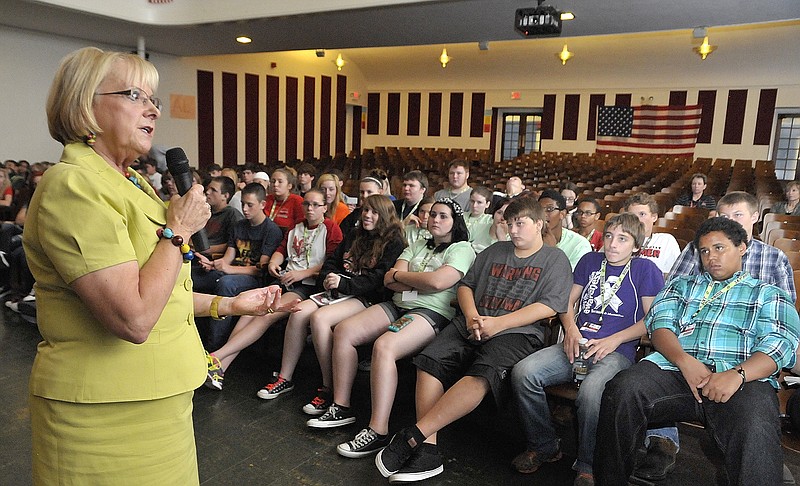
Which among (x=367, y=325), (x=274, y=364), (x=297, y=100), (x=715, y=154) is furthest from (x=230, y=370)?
(x=715, y=154)

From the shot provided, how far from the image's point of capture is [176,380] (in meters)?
1.08

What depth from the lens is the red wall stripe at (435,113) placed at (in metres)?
17.5

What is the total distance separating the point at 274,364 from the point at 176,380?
259 centimetres

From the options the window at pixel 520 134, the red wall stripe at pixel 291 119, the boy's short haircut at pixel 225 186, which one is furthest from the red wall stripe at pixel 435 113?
the boy's short haircut at pixel 225 186

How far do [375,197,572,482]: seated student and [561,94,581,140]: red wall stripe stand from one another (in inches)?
550

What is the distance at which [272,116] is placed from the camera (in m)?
15.0

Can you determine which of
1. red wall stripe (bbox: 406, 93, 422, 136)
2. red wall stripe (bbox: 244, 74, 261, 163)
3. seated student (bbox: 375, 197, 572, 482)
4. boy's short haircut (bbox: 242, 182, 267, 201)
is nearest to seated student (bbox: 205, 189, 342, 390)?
boy's short haircut (bbox: 242, 182, 267, 201)

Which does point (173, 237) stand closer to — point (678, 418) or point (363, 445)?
point (363, 445)

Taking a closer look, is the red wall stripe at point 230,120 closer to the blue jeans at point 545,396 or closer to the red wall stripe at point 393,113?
the red wall stripe at point 393,113

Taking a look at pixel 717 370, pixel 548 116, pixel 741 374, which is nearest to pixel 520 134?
pixel 548 116

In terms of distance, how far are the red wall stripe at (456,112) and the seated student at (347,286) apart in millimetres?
14437

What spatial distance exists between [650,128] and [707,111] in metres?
1.34

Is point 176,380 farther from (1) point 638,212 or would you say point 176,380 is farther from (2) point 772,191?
(2) point 772,191

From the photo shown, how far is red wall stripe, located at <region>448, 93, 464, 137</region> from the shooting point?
17125 millimetres
